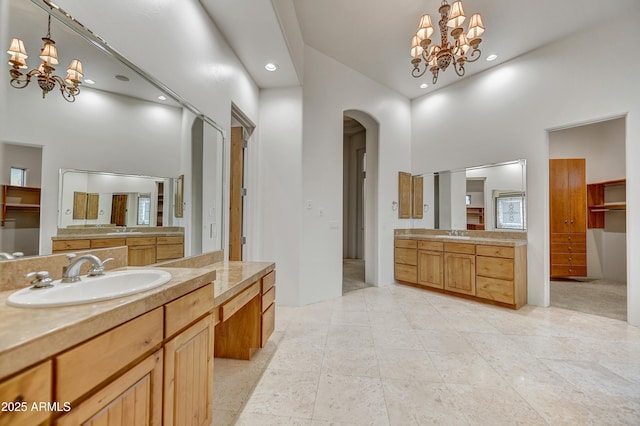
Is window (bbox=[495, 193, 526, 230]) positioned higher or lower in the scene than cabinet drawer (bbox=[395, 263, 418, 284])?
higher

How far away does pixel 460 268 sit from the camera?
3854 mm

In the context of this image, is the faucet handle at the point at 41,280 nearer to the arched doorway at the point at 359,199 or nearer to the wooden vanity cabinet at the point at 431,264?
the arched doorway at the point at 359,199

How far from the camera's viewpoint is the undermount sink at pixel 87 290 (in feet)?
2.65

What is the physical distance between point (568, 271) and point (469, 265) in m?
2.55

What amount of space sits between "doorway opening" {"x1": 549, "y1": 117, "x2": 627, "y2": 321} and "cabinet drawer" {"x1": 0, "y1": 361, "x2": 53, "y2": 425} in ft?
19.6

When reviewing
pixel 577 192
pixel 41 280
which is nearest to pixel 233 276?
pixel 41 280

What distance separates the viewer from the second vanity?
3.40 m

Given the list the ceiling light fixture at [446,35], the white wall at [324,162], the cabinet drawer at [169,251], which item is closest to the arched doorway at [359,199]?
the white wall at [324,162]

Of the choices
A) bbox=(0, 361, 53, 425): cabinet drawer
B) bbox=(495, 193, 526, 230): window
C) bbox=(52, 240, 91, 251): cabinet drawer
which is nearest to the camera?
bbox=(0, 361, 53, 425): cabinet drawer

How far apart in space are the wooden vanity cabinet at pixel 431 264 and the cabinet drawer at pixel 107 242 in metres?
3.90

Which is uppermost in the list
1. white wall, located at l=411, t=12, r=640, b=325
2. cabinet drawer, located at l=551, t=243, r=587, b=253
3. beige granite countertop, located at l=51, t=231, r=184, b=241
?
white wall, located at l=411, t=12, r=640, b=325

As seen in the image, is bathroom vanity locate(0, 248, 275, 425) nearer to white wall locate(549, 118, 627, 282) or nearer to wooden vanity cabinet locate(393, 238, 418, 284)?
wooden vanity cabinet locate(393, 238, 418, 284)

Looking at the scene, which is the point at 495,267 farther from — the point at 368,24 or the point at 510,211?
the point at 368,24

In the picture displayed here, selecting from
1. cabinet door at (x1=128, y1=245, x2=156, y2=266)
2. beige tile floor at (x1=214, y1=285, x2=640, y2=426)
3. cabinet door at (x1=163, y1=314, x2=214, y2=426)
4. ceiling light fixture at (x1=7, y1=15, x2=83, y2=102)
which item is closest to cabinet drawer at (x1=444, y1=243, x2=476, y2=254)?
beige tile floor at (x1=214, y1=285, x2=640, y2=426)
